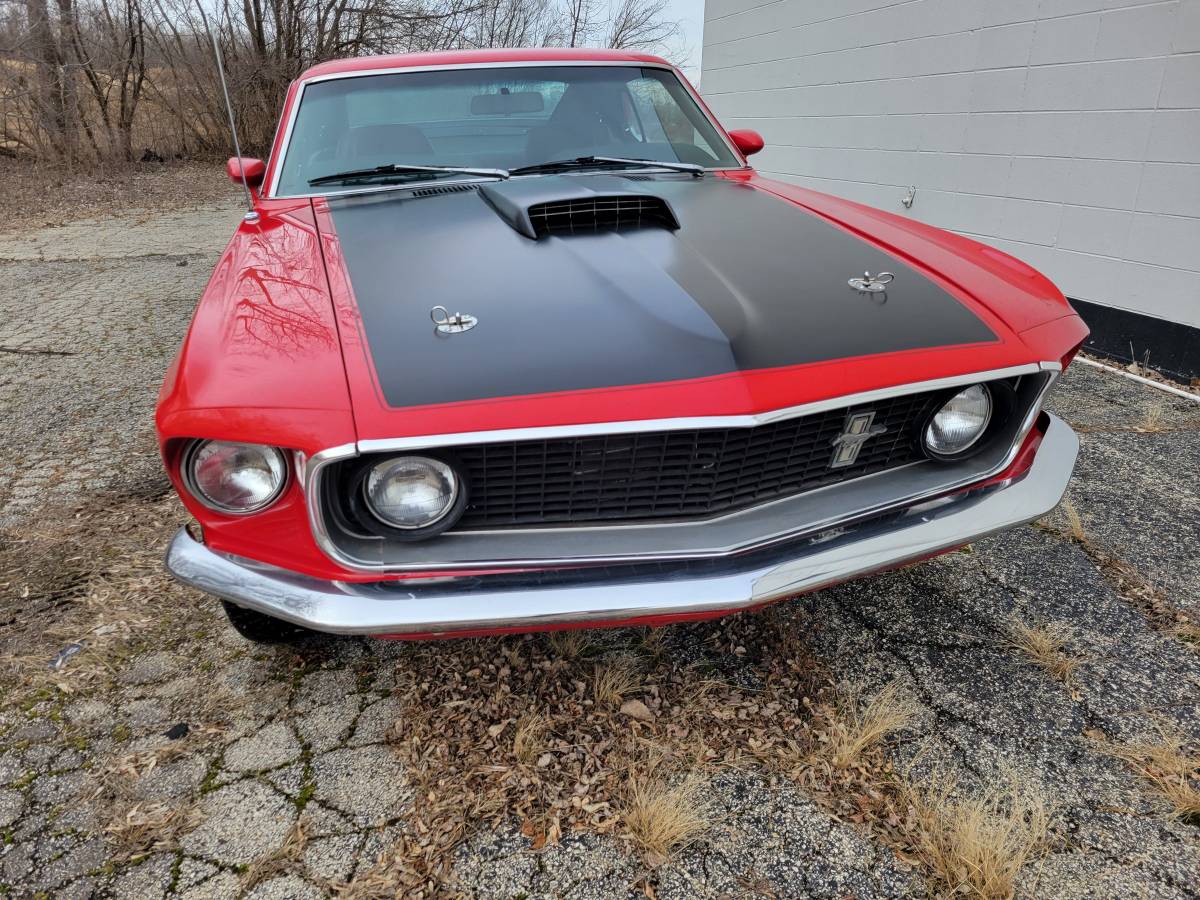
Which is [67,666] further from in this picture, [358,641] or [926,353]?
[926,353]

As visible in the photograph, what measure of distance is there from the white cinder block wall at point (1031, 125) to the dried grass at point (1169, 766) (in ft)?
10.0

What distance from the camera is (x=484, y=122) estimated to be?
2.77m

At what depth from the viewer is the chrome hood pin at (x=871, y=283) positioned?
5.88 ft

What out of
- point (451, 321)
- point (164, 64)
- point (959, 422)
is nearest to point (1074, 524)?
point (959, 422)

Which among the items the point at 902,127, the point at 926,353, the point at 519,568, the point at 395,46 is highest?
the point at 395,46

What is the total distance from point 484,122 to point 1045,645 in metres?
2.55

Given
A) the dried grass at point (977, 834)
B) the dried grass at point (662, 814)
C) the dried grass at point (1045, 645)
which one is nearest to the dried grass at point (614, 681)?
the dried grass at point (662, 814)

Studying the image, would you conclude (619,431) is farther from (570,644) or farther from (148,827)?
(148,827)

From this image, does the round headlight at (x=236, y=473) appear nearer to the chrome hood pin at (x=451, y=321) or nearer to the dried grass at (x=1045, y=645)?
the chrome hood pin at (x=451, y=321)

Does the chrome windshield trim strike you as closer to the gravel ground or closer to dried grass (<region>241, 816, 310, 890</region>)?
the gravel ground

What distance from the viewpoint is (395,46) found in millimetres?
14453

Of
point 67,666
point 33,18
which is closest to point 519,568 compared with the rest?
point 67,666

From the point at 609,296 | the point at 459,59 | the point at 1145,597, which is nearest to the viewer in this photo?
the point at 609,296

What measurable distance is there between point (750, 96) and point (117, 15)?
1195 centimetres
